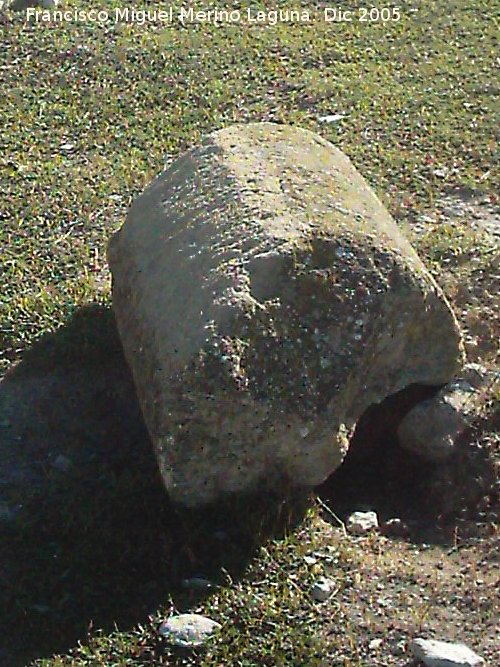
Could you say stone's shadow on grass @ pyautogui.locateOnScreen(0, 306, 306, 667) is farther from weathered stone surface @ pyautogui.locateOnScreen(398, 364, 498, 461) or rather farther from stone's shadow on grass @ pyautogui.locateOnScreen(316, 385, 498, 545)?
weathered stone surface @ pyautogui.locateOnScreen(398, 364, 498, 461)

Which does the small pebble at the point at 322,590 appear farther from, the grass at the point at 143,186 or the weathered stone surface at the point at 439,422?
the weathered stone surface at the point at 439,422

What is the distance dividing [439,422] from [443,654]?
4.36 feet

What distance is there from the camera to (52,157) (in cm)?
827

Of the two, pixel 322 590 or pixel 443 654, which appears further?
pixel 322 590

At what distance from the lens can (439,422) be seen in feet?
17.4

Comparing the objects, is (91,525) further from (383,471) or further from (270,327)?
(383,471)

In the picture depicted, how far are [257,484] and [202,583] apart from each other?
0.46 m

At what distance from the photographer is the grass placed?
4457 mm

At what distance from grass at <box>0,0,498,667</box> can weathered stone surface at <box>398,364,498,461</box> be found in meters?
0.60

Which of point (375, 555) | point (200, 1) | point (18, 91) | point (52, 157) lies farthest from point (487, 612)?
point (200, 1)

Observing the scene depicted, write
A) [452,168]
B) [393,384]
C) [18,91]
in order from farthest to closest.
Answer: [18,91] < [452,168] < [393,384]

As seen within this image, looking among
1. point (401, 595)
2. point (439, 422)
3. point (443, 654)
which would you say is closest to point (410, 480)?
point (439, 422)

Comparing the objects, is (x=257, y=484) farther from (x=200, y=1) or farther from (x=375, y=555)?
(x=200, y=1)

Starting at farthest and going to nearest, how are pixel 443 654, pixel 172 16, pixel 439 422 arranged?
pixel 172 16 → pixel 439 422 → pixel 443 654
